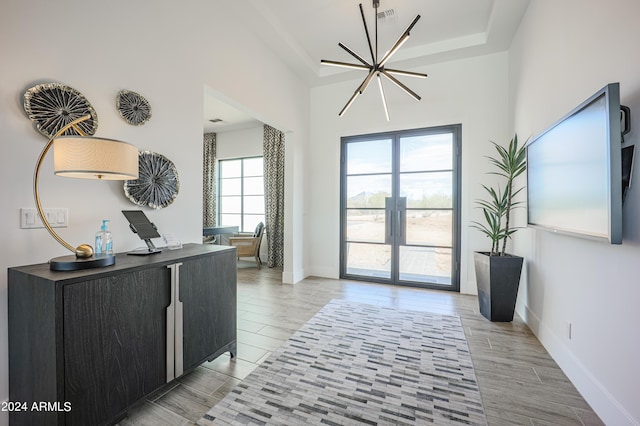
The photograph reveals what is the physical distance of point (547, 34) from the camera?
2.52 meters

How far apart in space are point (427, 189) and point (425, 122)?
103 cm

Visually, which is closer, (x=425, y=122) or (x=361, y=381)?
(x=361, y=381)

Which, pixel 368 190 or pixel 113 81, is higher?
pixel 113 81

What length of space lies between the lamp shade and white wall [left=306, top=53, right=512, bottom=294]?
11.7 ft

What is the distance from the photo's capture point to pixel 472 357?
7.49 feet

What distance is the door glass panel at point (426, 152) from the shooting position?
4.17 m

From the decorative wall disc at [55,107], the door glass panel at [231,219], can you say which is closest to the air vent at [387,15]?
the decorative wall disc at [55,107]

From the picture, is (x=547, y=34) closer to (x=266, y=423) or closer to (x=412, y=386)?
(x=412, y=386)

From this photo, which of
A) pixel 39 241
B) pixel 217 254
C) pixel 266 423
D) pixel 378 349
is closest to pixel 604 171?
pixel 378 349

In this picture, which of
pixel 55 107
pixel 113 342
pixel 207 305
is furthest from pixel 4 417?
pixel 55 107

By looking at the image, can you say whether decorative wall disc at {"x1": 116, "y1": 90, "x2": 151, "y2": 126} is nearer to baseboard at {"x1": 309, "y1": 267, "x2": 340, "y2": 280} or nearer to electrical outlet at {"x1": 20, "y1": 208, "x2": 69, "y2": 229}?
electrical outlet at {"x1": 20, "y1": 208, "x2": 69, "y2": 229}

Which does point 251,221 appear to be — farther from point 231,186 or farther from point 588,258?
point 588,258

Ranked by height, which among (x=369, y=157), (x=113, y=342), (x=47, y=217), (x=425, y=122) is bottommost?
(x=113, y=342)

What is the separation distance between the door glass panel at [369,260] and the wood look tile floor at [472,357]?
2.10ft
